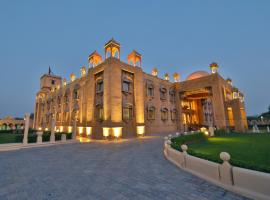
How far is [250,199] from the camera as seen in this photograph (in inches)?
150

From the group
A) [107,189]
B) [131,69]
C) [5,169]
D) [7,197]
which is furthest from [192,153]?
[131,69]

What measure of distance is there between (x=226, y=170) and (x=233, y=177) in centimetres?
24

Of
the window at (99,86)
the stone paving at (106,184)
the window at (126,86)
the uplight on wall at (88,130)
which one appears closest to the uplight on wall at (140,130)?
the window at (126,86)

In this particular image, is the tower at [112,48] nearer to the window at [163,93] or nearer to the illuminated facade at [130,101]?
the illuminated facade at [130,101]

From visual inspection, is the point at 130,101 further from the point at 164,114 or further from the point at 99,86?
the point at 164,114

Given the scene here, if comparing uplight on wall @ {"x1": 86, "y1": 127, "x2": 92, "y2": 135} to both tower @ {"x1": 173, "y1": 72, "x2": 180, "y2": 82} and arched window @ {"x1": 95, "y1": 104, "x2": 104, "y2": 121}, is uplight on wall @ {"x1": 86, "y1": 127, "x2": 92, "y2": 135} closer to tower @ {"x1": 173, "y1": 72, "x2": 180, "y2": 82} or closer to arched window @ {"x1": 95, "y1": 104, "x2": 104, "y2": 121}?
arched window @ {"x1": 95, "y1": 104, "x2": 104, "y2": 121}

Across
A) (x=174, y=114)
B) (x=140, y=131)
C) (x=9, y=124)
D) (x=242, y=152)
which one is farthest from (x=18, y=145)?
(x=9, y=124)

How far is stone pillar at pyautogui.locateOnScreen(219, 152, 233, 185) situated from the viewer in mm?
4484

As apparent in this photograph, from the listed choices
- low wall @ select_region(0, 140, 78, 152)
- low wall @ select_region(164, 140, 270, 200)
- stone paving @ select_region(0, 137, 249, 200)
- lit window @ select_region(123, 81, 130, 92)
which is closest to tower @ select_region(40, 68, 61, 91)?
lit window @ select_region(123, 81, 130, 92)

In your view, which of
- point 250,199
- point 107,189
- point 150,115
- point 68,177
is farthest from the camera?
point 150,115

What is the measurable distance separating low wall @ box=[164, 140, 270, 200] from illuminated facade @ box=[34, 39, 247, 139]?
1349 cm

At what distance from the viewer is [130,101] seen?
853 inches

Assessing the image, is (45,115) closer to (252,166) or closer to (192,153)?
(192,153)

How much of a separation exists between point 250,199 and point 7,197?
23.3 ft
